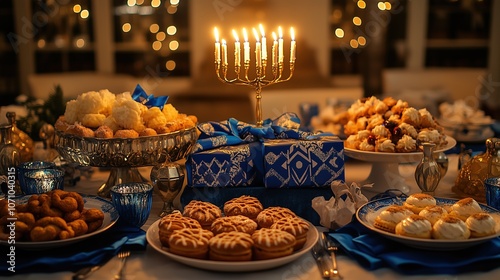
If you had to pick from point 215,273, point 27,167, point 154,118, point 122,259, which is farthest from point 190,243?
point 27,167

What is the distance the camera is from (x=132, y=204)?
4.87 feet

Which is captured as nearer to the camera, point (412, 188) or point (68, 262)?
point (68, 262)

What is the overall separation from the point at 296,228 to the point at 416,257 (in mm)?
269

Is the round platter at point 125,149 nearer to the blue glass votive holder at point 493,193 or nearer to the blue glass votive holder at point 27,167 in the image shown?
the blue glass votive holder at point 27,167

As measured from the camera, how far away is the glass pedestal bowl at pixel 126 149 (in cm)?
163

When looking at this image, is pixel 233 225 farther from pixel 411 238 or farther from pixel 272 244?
pixel 411 238

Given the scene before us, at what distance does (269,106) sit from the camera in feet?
11.6

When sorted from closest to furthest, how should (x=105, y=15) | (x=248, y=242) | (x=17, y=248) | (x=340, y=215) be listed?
(x=248, y=242), (x=17, y=248), (x=340, y=215), (x=105, y=15)

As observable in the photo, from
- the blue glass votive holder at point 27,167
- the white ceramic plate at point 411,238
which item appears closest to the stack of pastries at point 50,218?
the blue glass votive holder at point 27,167

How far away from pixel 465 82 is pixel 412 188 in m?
3.99

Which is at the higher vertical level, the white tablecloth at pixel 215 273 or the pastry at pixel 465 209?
the pastry at pixel 465 209

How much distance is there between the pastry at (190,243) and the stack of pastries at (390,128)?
71 centimetres

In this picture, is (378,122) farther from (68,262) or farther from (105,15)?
(105,15)

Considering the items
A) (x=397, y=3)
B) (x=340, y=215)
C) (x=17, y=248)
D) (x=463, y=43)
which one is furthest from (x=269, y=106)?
(x=463, y=43)
